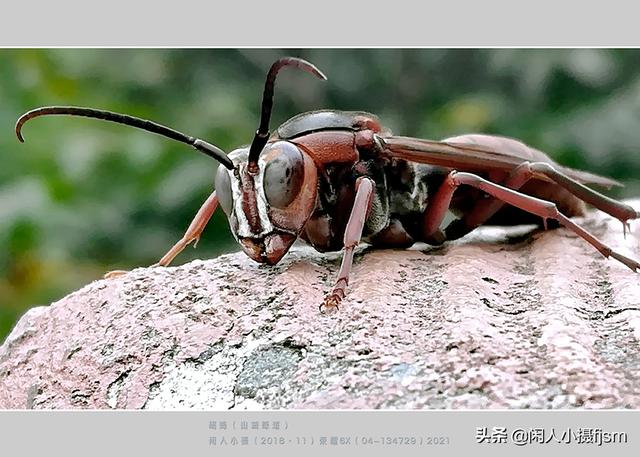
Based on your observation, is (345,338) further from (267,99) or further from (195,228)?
(195,228)

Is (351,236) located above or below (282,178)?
below

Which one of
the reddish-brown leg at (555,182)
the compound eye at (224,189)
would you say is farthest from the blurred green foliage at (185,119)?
the reddish-brown leg at (555,182)

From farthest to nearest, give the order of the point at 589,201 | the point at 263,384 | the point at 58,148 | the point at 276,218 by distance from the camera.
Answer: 1. the point at 58,148
2. the point at 589,201
3. the point at 276,218
4. the point at 263,384

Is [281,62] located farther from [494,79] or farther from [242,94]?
[494,79]

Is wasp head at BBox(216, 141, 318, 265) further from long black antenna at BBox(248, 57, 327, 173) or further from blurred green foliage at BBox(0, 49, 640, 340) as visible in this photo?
blurred green foliage at BBox(0, 49, 640, 340)

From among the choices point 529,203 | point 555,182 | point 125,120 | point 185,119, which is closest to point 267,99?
point 125,120

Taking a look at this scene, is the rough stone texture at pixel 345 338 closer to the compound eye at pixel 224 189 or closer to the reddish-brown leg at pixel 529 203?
the reddish-brown leg at pixel 529 203
